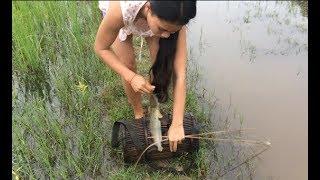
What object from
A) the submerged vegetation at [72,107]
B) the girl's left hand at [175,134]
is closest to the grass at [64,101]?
the submerged vegetation at [72,107]

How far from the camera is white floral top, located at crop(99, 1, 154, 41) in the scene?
7.16 ft

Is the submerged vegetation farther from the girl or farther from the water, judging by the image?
the girl

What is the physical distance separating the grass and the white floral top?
2.26 feet

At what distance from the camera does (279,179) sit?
2.69m

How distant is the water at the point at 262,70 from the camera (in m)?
2.99

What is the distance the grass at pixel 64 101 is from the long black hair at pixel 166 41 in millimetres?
518

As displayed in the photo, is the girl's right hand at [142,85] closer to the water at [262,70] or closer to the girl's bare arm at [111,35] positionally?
the girl's bare arm at [111,35]

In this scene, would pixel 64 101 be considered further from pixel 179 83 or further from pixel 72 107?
pixel 179 83

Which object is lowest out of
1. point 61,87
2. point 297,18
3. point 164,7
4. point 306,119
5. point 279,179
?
point 279,179

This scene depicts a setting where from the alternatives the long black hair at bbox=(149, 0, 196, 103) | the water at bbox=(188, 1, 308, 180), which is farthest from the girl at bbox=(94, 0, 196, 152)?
the water at bbox=(188, 1, 308, 180)

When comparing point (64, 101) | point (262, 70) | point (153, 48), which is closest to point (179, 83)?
point (153, 48)

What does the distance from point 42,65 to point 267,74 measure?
6.11 feet
